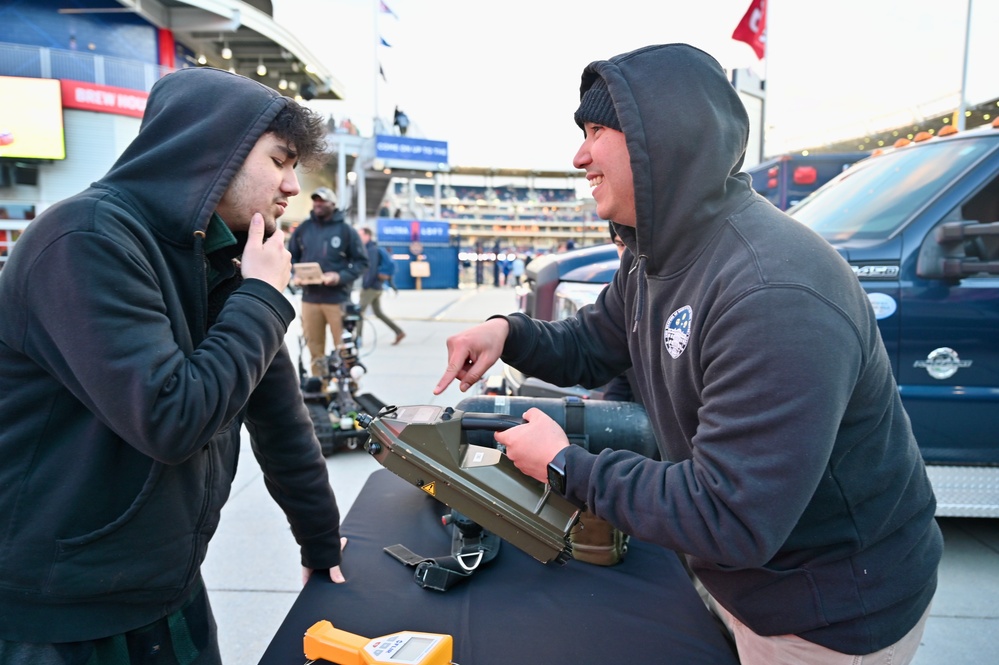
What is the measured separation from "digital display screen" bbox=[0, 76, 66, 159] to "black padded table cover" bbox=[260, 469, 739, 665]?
29006 mm

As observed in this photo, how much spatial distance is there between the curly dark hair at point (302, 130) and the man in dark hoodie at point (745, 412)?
68 cm

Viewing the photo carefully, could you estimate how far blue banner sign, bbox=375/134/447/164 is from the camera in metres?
30.4

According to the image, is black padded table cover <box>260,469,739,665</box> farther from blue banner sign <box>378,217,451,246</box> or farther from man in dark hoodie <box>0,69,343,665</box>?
blue banner sign <box>378,217,451,246</box>

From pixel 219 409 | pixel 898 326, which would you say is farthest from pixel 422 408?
pixel 898 326

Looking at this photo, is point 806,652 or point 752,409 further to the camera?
point 806,652

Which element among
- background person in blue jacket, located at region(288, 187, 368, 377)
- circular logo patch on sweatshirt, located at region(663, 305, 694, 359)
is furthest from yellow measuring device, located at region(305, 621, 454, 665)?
background person in blue jacket, located at region(288, 187, 368, 377)

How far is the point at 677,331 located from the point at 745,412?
30 cm

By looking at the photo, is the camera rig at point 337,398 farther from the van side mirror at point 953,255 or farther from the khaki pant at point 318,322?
the van side mirror at point 953,255

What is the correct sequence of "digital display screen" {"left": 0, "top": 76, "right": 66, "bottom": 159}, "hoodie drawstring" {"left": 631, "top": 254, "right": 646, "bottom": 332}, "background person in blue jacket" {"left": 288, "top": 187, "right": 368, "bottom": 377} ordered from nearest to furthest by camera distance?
1. "hoodie drawstring" {"left": 631, "top": 254, "right": 646, "bottom": 332}
2. "background person in blue jacket" {"left": 288, "top": 187, "right": 368, "bottom": 377}
3. "digital display screen" {"left": 0, "top": 76, "right": 66, "bottom": 159}

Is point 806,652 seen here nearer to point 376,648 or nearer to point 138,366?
point 376,648

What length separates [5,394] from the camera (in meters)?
1.28

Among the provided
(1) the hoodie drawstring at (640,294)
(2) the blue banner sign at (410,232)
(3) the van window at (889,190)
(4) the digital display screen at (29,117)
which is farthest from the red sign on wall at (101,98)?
(1) the hoodie drawstring at (640,294)

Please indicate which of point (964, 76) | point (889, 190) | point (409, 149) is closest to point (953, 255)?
point (889, 190)

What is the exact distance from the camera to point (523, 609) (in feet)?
5.39
